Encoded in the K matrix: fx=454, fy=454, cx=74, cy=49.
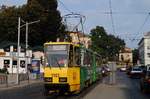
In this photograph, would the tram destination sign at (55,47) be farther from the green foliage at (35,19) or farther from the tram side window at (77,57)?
the green foliage at (35,19)

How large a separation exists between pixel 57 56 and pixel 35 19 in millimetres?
66813

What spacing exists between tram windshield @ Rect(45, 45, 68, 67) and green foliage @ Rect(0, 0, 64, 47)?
63840 mm

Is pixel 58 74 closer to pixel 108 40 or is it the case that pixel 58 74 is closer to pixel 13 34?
pixel 13 34

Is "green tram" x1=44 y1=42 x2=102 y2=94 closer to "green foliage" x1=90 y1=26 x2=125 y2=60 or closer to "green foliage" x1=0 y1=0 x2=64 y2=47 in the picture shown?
"green foliage" x1=0 y1=0 x2=64 y2=47

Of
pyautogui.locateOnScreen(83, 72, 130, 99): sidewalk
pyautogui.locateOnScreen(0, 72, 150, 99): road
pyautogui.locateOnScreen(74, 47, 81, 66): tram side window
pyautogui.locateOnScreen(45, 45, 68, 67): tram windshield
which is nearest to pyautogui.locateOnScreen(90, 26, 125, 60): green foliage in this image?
pyautogui.locateOnScreen(83, 72, 130, 99): sidewalk

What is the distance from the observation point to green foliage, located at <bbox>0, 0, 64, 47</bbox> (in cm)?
9206

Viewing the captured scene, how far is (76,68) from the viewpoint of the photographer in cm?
2700

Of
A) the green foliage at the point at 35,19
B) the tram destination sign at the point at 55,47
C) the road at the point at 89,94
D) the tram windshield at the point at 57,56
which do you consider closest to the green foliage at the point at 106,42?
the green foliage at the point at 35,19

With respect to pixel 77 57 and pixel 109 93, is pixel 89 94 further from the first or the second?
pixel 77 57

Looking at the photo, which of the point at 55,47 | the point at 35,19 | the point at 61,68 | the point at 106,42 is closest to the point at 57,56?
the point at 55,47

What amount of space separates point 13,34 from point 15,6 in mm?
6821

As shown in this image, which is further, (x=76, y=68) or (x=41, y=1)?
(x=41, y=1)

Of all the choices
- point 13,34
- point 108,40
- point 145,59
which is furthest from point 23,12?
point 145,59

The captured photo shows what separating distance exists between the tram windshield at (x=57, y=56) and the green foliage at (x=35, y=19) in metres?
63.8
